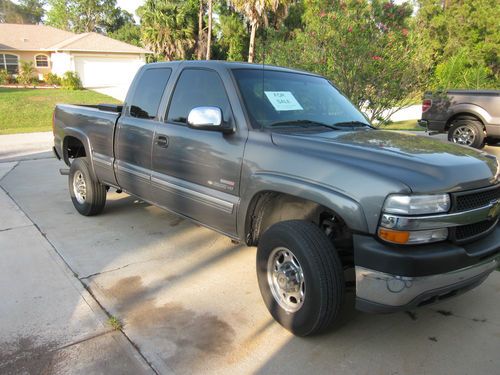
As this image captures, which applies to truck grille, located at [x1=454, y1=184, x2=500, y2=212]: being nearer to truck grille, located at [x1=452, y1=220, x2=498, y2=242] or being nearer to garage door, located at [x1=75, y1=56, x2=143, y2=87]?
truck grille, located at [x1=452, y1=220, x2=498, y2=242]

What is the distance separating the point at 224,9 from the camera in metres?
38.6

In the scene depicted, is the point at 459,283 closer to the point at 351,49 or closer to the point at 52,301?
the point at 52,301

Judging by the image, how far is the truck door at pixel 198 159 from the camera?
11.8ft

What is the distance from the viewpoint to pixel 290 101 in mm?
3846

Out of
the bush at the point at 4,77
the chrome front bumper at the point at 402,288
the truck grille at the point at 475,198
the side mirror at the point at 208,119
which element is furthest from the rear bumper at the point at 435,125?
the bush at the point at 4,77

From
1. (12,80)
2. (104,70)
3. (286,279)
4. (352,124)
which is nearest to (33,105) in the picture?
(12,80)

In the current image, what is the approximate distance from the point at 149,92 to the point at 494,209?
3.40 m

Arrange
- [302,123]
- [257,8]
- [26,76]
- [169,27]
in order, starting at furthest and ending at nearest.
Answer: [169,27] < [26,76] < [257,8] < [302,123]

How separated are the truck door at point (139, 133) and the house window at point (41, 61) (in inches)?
1445

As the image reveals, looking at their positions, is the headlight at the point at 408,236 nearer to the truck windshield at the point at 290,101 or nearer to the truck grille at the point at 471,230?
the truck grille at the point at 471,230

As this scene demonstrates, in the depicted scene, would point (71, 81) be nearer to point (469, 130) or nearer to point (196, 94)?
point (469, 130)

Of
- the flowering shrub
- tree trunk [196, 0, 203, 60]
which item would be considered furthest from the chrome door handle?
tree trunk [196, 0, 203, 60]

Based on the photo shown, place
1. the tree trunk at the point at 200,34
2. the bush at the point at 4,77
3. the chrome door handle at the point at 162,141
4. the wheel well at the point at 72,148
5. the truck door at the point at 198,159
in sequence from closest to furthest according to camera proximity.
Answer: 1. the truck door at the point at 198,159
2. the chrome door handle at the point at 162,141
3. the wheel well at the point at 72,148
4. the bush at the point at 4,77
5. the tree trunk at the point at 200,34

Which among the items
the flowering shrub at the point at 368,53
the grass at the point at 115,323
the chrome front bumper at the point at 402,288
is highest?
the flowering shrub at the point at 368,53
